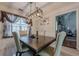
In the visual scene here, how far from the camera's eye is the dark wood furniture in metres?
1.78

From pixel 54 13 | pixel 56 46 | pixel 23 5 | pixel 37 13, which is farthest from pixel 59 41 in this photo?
pixel 23 5

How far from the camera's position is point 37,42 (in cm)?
189

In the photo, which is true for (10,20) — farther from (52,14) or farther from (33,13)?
(52,14)

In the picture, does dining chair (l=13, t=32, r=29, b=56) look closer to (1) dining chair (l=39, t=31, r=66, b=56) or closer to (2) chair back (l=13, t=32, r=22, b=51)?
(2) chair back (l=13, t=32, r=22, b=51)

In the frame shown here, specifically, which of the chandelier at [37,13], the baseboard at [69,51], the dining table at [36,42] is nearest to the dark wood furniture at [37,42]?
the dining table at [36,42]

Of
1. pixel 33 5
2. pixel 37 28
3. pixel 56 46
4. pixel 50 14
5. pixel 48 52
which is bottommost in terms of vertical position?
pixel 48 52

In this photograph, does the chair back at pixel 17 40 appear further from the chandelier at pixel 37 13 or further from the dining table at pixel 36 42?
the chandelier at pixel 37 13

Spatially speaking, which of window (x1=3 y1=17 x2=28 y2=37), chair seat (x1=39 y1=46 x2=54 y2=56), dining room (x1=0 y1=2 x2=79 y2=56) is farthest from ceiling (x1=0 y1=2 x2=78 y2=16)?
chair seat (x1=39 y1=46 x2=54 y2=56)

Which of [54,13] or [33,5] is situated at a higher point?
[33,5]

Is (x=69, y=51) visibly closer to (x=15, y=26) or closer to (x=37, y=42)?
(x=37, y=42)

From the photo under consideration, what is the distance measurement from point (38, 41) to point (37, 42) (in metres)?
0.03

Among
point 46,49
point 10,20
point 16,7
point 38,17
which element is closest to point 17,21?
point 10,20

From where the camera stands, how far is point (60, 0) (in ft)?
6.44

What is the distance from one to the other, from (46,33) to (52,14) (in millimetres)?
324
